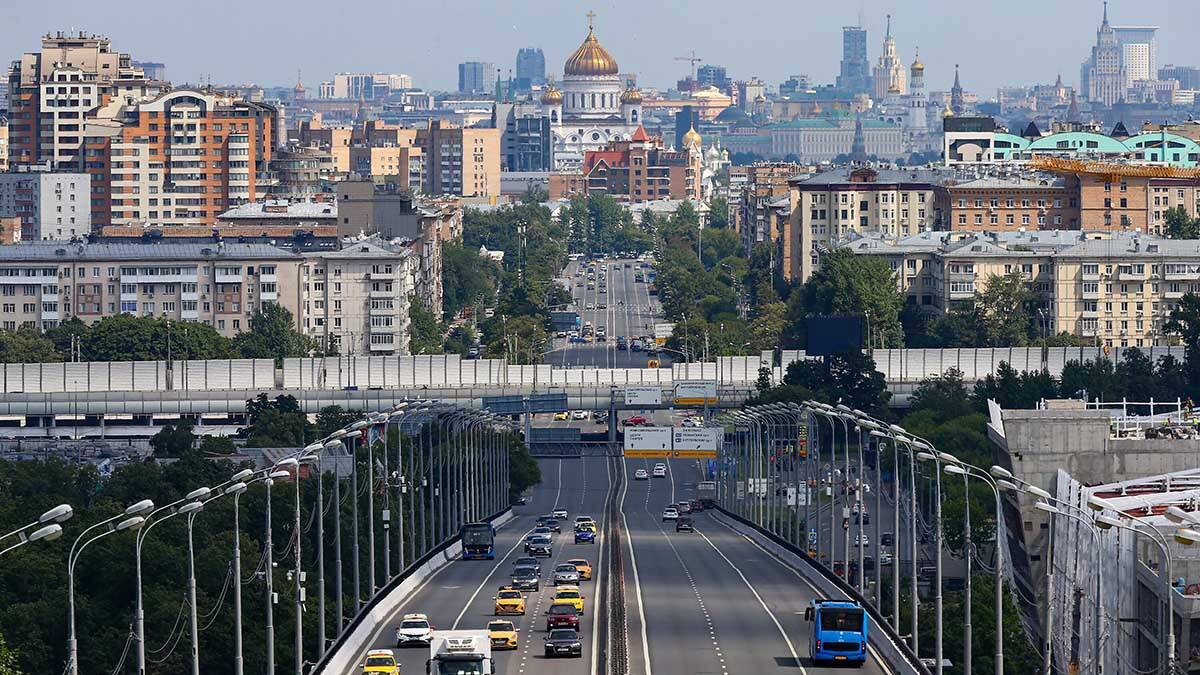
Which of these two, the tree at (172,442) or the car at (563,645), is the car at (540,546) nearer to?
the tree at (172,442)

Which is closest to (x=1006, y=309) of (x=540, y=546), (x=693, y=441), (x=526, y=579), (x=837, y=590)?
(x=693, y=441)

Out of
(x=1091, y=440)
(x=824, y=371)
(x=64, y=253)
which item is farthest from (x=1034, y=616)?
(x=64, y=253)

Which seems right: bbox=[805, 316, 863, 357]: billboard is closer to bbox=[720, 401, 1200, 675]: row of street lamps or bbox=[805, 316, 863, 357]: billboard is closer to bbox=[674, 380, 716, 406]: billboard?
bbox=[674, 380, 716, 406]: billboard

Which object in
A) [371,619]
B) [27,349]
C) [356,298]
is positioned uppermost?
[356,298]

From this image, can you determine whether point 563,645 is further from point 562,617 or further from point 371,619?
point 371,619

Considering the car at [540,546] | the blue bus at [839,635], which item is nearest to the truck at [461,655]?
the blue bus at [839,635]
